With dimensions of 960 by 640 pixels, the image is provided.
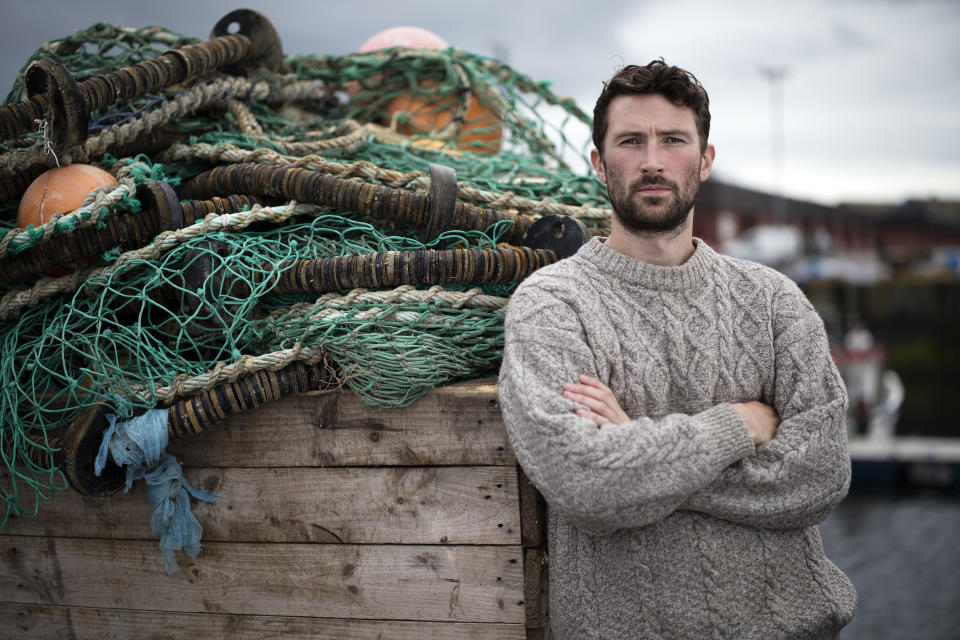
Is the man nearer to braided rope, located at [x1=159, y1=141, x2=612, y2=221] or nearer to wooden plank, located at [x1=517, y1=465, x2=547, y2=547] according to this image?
wooden plank, located at [x1=517, y1=465, x2=547, y2=547]

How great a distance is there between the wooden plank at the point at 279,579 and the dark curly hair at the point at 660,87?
1.21 meters

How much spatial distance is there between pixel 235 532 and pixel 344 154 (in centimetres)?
135

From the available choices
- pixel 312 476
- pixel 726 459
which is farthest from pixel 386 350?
pixel 726 459

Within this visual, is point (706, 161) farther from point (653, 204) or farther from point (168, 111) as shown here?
point (168, 111)

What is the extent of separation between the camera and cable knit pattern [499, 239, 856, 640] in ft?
5.33

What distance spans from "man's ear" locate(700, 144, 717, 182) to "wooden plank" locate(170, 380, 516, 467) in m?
0.80

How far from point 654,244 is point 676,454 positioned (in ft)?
1.84

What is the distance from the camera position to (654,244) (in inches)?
74.9

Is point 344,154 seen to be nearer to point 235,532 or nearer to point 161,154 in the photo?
point 161,154

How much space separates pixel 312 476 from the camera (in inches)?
82.4

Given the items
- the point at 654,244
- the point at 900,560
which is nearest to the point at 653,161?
the point at 654,244

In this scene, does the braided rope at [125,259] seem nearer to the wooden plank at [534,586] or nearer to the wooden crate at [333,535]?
the wooden crate at [333,535]

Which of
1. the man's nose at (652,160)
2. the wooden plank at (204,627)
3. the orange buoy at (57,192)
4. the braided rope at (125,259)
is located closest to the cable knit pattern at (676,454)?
the man's nose at (652,160)

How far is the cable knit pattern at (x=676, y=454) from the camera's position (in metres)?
1.62
